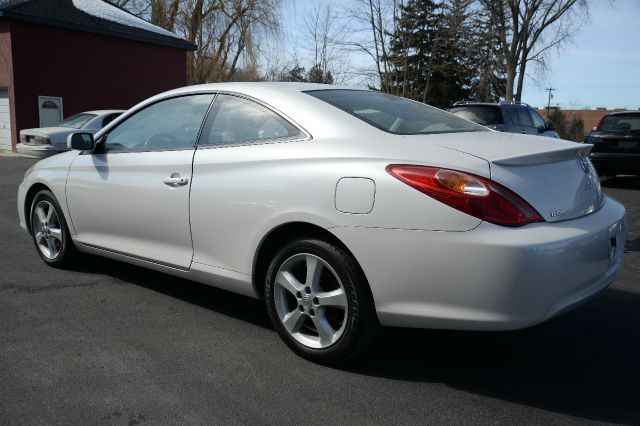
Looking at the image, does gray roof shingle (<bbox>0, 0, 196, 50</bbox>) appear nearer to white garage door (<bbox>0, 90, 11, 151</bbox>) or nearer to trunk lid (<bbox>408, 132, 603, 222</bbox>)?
white garage door (<bbox>0, 90, 11, 151</bbox>)

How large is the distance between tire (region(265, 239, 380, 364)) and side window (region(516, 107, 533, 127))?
9111 millimetres

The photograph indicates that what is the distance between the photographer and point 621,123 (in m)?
11.3

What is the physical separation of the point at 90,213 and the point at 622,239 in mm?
3572

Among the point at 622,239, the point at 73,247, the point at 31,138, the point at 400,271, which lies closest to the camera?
the point at 400,271

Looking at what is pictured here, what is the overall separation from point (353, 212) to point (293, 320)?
2.48 feet

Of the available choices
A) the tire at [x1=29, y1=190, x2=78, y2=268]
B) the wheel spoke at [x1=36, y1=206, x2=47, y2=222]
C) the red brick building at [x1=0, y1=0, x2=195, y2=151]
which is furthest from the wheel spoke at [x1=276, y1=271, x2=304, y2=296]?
the red brick building at [x1=0, y1=0, x2=195, y2=151]

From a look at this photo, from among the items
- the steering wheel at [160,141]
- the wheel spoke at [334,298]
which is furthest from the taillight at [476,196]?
the steering wheel at [160,141]

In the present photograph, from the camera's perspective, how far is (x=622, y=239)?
3311mm

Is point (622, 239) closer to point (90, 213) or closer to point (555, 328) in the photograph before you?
point (555, 328)

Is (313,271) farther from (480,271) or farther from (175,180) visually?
(175,180)

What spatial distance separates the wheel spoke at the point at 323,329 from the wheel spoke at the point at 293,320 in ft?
0.34

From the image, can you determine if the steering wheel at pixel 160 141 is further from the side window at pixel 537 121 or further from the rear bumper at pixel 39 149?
the side window at pixel 537 121

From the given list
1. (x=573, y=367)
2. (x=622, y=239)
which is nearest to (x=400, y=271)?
(x=573, y=367)

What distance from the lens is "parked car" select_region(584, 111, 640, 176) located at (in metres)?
11.0
